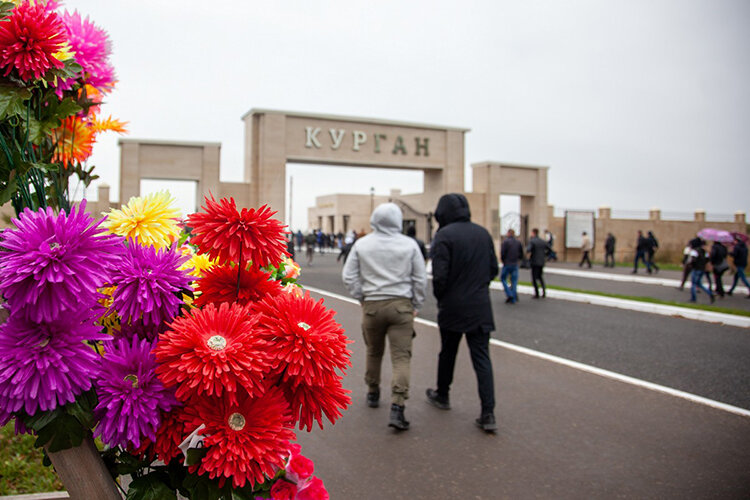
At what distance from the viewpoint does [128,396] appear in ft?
4.31

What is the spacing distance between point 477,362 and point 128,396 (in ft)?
13.5

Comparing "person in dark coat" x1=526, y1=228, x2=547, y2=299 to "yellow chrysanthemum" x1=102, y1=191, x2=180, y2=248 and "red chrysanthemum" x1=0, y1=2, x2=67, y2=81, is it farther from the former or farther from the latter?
"red chrysanthemum" x1=0, y1=2, x2=67, y2=81

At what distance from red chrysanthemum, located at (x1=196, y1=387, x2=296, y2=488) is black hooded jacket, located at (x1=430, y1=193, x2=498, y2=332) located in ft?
12.9

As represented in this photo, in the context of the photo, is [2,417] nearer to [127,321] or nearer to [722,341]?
[127,321]

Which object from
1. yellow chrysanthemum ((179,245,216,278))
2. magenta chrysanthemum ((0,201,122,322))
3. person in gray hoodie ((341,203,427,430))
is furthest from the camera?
person in gray hoodie ((341,203,427,430))

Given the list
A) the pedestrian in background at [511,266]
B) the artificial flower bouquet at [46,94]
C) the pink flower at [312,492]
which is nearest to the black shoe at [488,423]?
the pink flower at [312,492]

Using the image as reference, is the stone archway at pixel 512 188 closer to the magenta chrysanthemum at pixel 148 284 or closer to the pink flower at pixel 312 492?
the pink flower at pixel 312 492

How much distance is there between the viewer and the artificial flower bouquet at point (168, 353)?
117 centimetres

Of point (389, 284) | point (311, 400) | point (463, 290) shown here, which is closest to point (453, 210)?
point (463, 290)

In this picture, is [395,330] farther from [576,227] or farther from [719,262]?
[576,227]

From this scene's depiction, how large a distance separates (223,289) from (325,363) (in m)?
0.35

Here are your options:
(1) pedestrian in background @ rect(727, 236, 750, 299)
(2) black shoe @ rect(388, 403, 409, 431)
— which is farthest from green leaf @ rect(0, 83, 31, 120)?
(1) pedestrian in background @ rect(727, 236, 750, 299)

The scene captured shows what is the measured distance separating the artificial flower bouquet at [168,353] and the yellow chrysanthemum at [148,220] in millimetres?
75

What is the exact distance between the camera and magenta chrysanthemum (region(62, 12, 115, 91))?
185 cm
